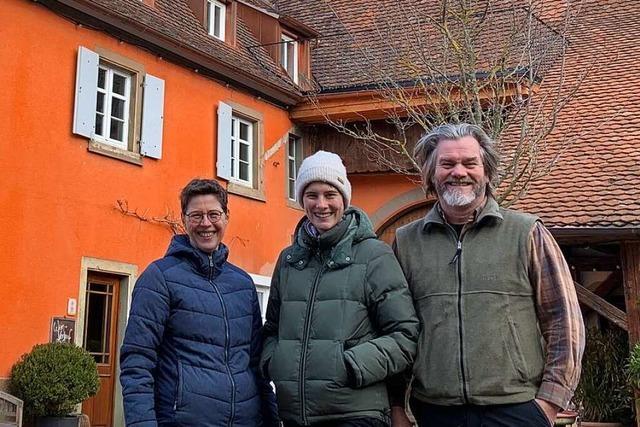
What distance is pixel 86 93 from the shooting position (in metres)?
9.64

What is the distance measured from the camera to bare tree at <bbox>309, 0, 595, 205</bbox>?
31.1ft

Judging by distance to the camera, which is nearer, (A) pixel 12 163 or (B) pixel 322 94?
(A) pixel 12 163

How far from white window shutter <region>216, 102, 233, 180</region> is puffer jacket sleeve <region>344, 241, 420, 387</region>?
8.98m

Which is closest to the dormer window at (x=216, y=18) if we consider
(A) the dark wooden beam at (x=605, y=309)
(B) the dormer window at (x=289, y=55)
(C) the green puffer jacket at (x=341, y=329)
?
(B) the dormer window at (x=289, y=55)

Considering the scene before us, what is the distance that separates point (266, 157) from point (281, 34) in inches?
98.8

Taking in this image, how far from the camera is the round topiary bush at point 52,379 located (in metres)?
8.31

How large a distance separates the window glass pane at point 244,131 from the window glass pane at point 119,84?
2.53 meters

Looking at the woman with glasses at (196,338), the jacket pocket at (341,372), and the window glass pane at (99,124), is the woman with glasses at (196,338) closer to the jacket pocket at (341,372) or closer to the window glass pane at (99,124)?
the jacket pocket at (341,372)

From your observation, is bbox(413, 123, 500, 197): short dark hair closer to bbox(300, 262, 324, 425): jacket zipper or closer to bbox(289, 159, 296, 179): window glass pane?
bbox(300, 262, 324, 425): jacket zipper

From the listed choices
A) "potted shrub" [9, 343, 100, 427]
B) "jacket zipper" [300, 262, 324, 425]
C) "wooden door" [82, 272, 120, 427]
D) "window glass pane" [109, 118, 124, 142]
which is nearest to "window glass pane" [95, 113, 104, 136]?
"window glass pane" [109, 118, 124, 142]

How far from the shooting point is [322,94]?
1330 cm

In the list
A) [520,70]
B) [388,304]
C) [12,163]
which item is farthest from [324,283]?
[520,70]

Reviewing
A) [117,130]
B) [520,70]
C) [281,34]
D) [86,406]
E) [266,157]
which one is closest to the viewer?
[86,406]

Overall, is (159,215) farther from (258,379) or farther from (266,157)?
(258,379)
